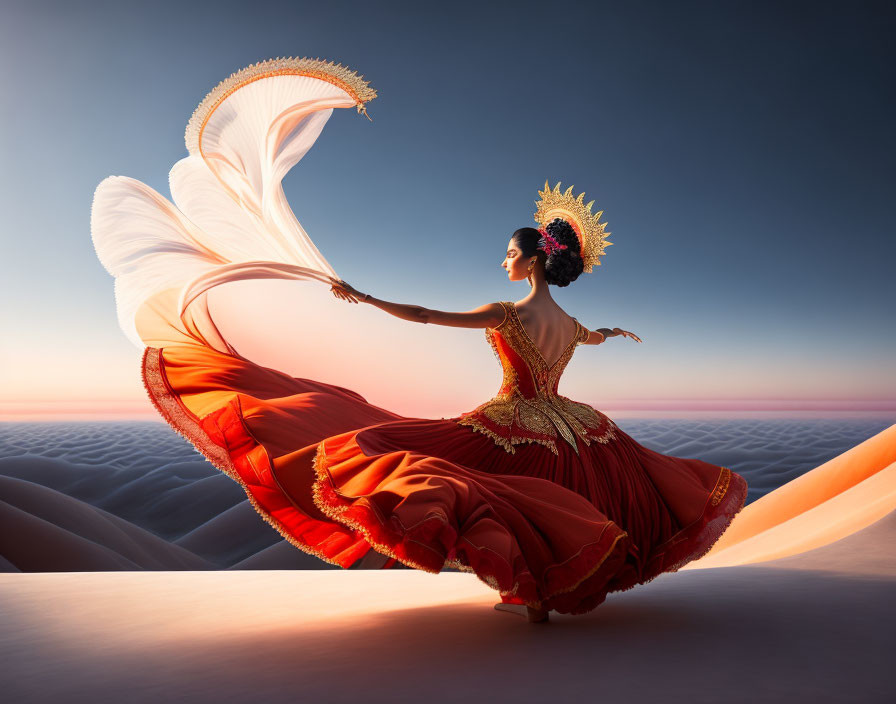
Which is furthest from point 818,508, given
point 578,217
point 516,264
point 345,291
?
point 345,291

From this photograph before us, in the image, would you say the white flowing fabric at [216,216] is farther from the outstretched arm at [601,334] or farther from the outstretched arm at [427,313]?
the outstretched arm at [601,334]

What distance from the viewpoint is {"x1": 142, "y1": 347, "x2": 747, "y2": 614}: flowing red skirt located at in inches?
83.8

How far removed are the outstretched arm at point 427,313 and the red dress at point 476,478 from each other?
10cm

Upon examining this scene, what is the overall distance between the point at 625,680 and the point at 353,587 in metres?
2.29

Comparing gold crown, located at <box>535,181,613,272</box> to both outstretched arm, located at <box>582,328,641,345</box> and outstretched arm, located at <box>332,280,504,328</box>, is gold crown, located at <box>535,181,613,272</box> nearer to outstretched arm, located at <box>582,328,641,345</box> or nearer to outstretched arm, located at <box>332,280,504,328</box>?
outstretched arm, located at <box>582,328,641,345</box>

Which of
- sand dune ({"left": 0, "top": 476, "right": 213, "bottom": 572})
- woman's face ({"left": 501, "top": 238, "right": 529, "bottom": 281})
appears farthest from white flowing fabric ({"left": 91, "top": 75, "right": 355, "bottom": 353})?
sand dune ({"left": 0, "top": 476, "right": 213, "bottom": 572})

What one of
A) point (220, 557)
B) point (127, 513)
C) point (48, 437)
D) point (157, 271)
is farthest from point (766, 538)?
point (48, 437)

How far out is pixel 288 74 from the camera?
334 cm

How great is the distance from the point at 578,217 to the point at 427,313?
105cm

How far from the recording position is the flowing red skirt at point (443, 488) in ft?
6.98

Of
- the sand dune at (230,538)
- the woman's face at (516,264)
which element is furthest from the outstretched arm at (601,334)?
the sand dune at (230,538)

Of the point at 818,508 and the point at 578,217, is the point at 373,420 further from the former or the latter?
the point at 818,508

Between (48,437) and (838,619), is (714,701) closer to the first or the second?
(838,619)

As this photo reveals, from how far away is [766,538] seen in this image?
6.39m
